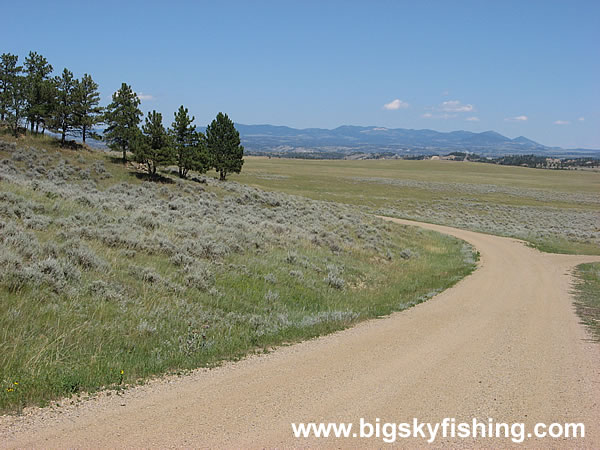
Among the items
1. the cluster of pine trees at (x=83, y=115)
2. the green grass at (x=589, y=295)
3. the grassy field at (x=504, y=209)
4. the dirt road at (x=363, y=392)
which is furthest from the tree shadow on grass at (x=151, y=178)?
the green grass at (x=589, y=295)

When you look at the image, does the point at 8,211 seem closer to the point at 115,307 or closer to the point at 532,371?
the point at 115,307

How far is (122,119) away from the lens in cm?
4084

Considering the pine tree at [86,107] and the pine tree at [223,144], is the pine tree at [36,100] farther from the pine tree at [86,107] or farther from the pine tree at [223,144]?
the pine tree at [223,144]

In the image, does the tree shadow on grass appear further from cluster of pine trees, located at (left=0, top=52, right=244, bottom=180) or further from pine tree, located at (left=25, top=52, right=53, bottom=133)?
pine tree, located at (left=25, top=52, right=53, bottom=133)

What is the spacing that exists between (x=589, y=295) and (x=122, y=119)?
3973 centimetres

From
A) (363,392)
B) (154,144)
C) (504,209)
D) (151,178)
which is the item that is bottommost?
(504,209)

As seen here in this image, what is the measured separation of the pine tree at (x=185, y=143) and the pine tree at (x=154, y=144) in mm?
3315

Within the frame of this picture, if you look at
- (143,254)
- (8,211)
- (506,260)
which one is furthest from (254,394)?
(506,260)

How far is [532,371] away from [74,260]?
386 inches

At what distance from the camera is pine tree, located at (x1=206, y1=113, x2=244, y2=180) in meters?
54.4

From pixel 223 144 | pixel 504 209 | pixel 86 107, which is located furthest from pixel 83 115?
pixel 504 209

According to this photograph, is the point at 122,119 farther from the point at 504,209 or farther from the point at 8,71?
the point at 504,209

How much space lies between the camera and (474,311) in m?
12.1

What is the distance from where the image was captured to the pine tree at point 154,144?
111 ft
